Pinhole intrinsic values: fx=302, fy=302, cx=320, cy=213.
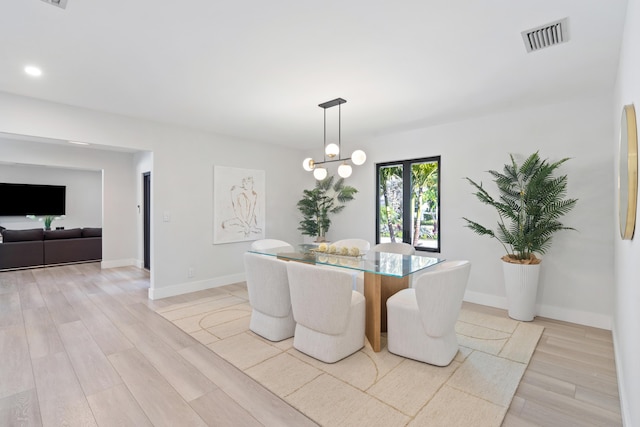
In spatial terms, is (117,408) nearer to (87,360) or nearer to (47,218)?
(87,360)

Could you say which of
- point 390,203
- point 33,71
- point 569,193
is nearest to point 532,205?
point 569,193

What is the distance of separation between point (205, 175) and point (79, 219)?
6.41m

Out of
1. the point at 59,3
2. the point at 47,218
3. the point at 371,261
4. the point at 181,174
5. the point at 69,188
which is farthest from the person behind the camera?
the point at 69,188

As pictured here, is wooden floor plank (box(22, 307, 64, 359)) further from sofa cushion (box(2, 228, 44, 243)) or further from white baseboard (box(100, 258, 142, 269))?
sofa cushion (box(2, 228, 44, 243))

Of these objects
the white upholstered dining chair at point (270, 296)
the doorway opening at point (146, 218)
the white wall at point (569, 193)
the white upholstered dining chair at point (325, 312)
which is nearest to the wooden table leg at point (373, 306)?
the white upholstered dining chair at point (325, 312)

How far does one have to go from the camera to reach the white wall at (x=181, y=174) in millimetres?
3525

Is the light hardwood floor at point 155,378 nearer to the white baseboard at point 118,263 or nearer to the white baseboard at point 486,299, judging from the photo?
the white baseboard at point 486,299

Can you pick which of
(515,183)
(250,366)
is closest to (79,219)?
(250,366)

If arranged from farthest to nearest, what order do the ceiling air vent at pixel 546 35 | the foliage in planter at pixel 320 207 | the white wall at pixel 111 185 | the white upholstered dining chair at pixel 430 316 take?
the white wall at pixel 111 185 < the foliage in planter at pixel 320 207 < the white upholstered dining chair at pixel 430 316 < the ceiling air vent at pixel 546 35

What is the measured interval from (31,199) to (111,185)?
10.4ft

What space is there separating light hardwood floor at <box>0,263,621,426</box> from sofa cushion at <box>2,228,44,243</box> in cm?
294

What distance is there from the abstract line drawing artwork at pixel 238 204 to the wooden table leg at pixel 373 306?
3.04 metres

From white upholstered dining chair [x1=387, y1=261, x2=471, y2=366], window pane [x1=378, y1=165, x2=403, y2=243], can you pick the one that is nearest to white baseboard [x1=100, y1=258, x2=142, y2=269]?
window pane [x1=378, y1=165, x2=403, y2=243]

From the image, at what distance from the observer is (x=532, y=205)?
3387mm
